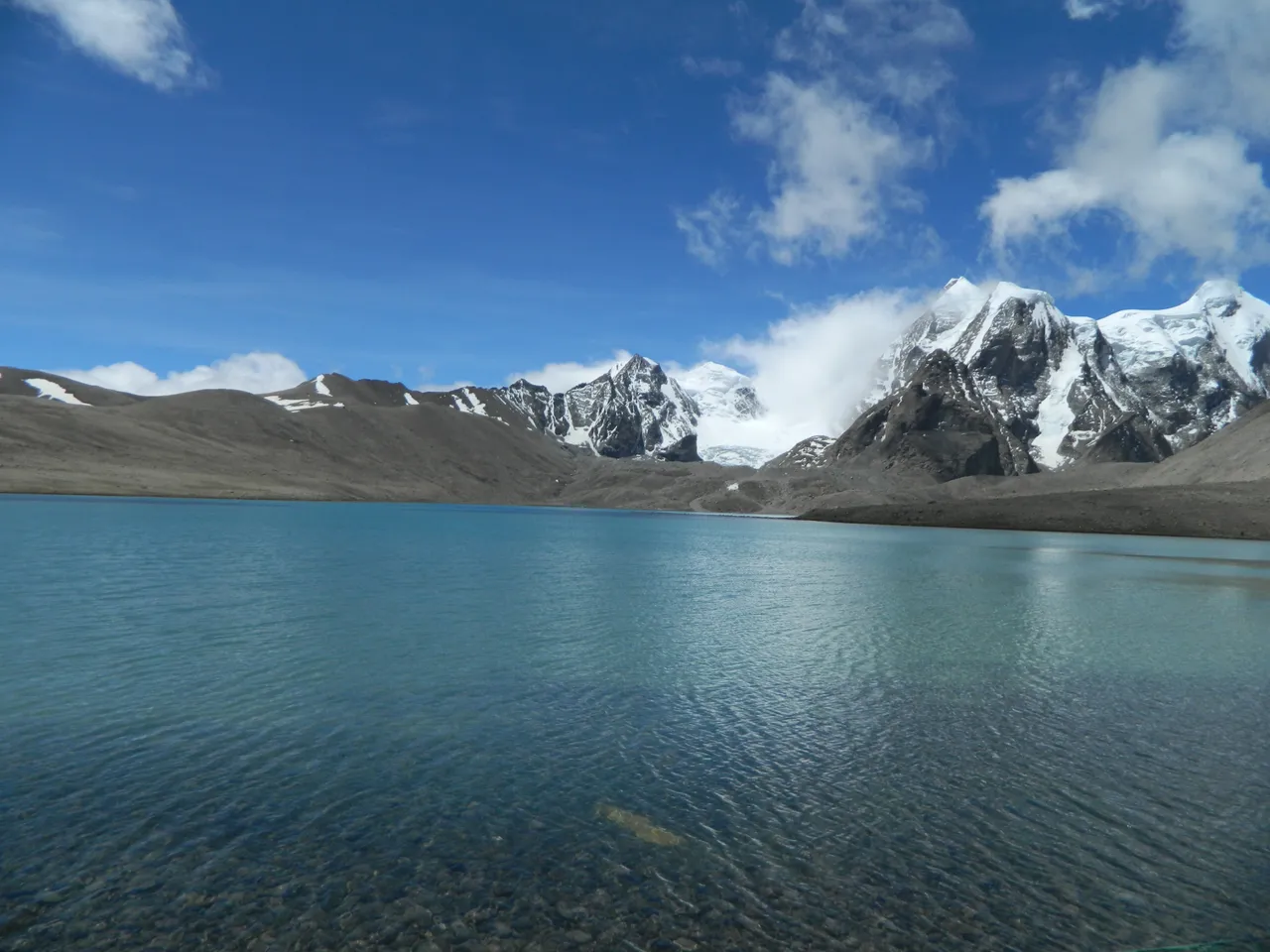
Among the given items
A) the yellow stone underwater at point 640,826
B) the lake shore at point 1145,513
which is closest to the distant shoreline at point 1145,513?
the lake shore at point 1145,513

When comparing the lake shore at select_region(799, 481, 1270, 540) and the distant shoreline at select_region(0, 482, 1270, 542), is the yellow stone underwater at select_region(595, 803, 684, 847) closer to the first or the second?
the distant shoreline at select_region(0, 482, 1270, 542)

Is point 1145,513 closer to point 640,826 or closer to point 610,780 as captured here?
point 610,780

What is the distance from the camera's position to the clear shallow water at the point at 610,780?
40.3ft

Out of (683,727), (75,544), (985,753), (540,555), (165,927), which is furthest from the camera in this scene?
(540,555)

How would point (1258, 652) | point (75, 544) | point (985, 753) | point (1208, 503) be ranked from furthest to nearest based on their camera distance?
point (1208, 503), point (75, 544), point (1258, 652), point (985, 753)

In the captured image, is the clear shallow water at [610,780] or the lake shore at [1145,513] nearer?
the clear shallow water at [610,780]

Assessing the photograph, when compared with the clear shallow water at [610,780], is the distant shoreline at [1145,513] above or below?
above

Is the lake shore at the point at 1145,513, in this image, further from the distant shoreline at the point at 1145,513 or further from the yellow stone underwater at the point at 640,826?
the yellow stone underwater at the point at 640,826

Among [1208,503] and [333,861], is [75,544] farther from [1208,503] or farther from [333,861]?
[1208,503]

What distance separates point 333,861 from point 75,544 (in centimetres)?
6897

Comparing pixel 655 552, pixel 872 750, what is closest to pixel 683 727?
pixel 872 750

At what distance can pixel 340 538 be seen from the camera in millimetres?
96188

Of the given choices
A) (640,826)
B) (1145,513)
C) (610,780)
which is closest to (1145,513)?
(1145,513)

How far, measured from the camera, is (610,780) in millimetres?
17688
